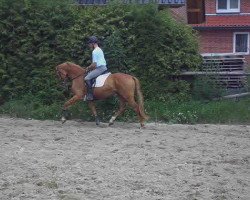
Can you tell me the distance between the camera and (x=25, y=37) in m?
16.8

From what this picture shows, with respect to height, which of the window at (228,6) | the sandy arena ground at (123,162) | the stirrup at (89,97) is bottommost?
the sandy arena ground at (123,162)

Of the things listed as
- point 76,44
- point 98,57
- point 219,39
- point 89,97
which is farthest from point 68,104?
point 219,39

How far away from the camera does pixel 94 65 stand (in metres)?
14.6

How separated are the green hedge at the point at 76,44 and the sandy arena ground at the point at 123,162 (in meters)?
2.62

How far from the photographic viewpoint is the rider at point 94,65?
14.4 metres

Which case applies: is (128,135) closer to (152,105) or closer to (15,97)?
(152,105)

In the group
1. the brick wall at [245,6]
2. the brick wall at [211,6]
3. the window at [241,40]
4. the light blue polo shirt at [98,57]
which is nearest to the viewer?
the light blue polo shirt at [98,57]

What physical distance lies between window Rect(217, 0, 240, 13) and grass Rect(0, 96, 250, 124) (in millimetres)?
22366

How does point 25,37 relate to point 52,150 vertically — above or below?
above

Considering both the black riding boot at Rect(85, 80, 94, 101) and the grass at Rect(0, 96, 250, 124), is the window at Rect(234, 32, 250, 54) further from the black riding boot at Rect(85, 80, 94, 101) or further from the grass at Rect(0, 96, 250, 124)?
the black riding boot at Rect(85, 80, 94, 101)

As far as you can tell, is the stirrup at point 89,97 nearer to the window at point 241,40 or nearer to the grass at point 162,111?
the grass at point 162,111

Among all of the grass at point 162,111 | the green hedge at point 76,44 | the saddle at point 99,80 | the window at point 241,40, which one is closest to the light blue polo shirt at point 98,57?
the saddle at point 99,80

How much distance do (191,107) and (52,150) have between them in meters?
6.13

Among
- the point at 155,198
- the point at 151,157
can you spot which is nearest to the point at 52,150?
the point at 151,157
